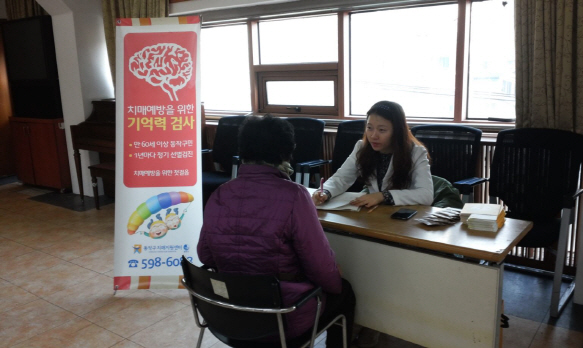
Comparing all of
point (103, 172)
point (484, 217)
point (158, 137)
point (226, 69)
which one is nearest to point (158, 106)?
point (158, 137)

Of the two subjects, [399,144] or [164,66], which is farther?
[164,66]

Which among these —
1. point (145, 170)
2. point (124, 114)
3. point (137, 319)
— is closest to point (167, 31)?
point (124, 114)

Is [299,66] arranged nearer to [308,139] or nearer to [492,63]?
[308,139]

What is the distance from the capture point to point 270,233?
5.28ft

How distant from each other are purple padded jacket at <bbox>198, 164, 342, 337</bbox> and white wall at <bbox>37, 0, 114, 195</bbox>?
4.21m

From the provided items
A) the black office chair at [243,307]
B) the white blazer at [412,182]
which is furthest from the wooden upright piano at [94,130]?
the black office chair at [243,307]

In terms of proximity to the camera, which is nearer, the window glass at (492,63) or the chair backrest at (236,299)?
the chair backrest at (236,299)

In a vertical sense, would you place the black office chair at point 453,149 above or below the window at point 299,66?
below

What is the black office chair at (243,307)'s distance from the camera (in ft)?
4.84

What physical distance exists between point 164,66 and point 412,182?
158 centimetres

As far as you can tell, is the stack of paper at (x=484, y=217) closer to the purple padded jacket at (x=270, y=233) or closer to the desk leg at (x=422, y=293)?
the desk leg at (x=422, y=293)

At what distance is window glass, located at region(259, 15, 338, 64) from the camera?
4.30 m

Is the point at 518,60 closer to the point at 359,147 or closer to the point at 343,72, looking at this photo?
the point at 359,147

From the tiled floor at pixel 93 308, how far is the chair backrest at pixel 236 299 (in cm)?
92
